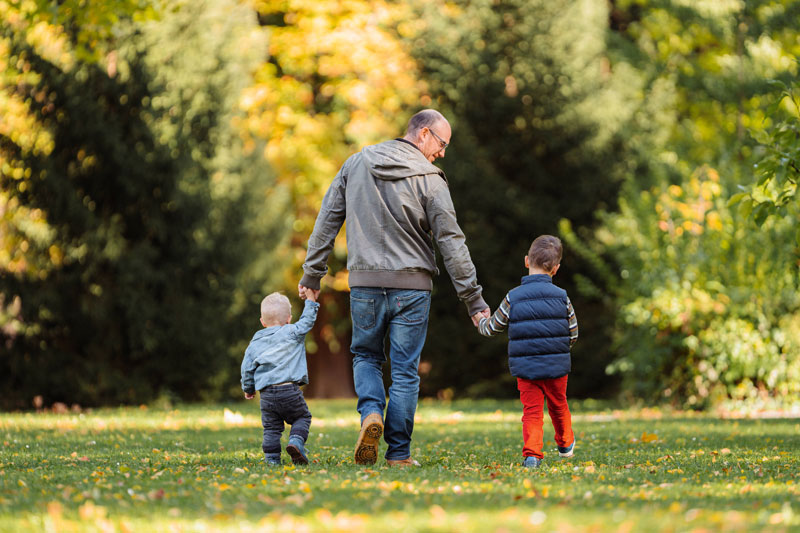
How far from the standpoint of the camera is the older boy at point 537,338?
620 cm

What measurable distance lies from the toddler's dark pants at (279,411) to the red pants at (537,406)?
136cm

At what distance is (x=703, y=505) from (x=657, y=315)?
8.30 metres

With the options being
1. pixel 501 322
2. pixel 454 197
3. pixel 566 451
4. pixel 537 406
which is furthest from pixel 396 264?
pixel 454 197

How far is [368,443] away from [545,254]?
1.64 metres

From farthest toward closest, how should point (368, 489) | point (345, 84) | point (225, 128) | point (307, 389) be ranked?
point (307, 389) → point (345, 84) → point (225, 128) → point (368, 489)

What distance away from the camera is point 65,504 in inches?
171

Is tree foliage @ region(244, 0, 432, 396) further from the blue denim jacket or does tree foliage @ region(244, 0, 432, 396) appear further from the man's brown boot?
the man's brown boot

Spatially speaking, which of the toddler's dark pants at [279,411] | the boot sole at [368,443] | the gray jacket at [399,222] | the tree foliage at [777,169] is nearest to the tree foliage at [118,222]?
the toddler's dark pants at [279,411]

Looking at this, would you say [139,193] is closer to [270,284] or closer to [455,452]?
[270,284]

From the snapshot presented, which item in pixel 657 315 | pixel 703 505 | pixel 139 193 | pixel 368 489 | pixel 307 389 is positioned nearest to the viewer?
pixel 703 505

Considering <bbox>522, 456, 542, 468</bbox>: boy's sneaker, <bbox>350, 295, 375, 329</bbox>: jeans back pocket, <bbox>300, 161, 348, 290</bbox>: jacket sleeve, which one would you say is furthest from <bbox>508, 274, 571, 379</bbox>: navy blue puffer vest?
<bbox>300, 161, 348, 290</bbox>: jacket sleeve

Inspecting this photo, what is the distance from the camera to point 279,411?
6203 mm

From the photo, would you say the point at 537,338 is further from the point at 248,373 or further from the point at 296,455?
the point at 248,373

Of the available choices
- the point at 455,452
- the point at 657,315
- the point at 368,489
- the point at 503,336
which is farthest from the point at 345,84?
the point at 368,489
